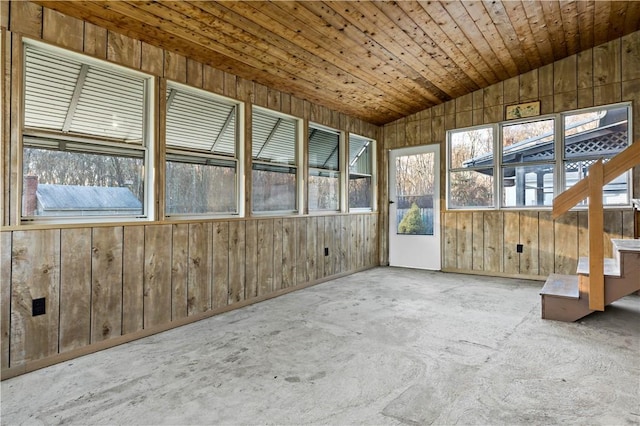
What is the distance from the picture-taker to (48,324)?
93.6 inches

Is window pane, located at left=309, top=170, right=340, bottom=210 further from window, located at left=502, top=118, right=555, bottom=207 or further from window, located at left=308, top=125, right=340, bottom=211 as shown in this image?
window, located at left=502, top=118, right=555, bottom=207

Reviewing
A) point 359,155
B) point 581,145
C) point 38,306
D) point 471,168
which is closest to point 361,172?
point 359,155

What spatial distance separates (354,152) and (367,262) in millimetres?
1854

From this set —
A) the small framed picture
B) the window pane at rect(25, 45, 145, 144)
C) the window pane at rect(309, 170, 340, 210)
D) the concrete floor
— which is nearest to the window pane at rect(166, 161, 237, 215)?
the window pane at rect(25, 45, 145, 144)

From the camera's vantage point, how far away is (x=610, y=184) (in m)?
4.34

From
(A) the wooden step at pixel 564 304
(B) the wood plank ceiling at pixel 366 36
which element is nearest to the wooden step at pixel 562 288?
(A) the wooden step at pixel 564 304

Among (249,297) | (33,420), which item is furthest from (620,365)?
(33,420)

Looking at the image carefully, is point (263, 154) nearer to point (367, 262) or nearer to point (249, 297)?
point (249, 297)

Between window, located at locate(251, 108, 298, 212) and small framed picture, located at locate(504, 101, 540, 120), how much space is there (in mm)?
3057

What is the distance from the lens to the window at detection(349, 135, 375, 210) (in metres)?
5.67

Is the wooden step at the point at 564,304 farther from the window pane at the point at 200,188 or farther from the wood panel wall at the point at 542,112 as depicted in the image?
the window pane at the point at 200,188

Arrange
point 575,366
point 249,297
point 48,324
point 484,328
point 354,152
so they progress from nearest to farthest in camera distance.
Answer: point 575,366 < point 48,324 < point 484,328 < point 249,297 < point 354,152

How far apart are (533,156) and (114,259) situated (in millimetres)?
5210

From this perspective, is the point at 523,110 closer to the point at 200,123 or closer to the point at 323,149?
the point at 323,149
